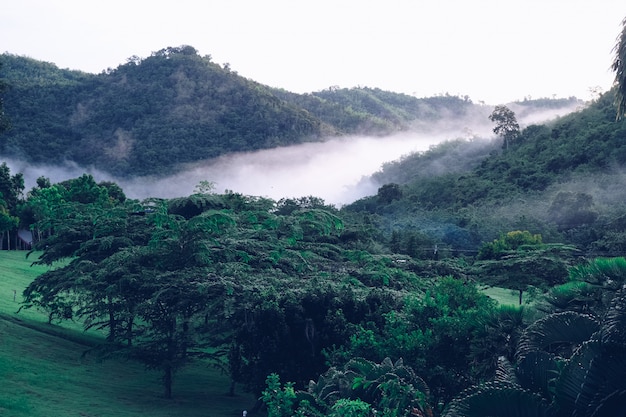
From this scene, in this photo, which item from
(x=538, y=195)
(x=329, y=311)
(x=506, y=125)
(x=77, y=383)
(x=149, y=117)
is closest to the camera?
(x=329, y=311)

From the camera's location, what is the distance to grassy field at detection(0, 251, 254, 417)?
23969 mm

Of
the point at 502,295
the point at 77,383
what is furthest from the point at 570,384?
the point at 502,295

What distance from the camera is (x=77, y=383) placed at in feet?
88.4

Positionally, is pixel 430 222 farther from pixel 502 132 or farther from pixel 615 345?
pixel 615 345

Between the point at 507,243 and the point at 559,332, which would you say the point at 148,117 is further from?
the point at 559,332

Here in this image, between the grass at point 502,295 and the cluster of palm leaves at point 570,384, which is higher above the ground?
the cluster of palm leaves at point 570,384

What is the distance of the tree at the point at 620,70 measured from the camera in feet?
57.2

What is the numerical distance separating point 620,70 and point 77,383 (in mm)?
20151

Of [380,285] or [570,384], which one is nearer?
[570,384]

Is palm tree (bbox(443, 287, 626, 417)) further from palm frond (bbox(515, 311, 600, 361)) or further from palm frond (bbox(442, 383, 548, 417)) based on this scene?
palm frond (bbox(515, 311, 600, 361))

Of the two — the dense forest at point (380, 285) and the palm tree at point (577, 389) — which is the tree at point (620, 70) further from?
the palm tree at point (577, 389)

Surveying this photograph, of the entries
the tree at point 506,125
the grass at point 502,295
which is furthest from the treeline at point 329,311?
the tree at point 506,125

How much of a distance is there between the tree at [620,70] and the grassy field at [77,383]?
1488cm

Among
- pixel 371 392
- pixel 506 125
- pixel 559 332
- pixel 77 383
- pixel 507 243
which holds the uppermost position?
pixel 506 125
